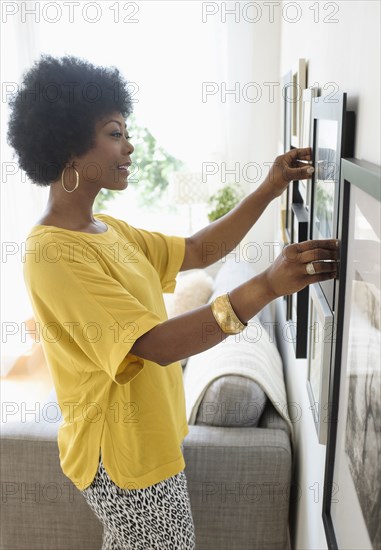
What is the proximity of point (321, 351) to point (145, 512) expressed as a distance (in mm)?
609

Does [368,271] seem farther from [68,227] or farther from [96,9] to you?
[96,9]

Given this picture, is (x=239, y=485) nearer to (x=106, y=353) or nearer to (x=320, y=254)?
(x=106, y=353)

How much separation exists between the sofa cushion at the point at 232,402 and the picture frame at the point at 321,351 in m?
0.65

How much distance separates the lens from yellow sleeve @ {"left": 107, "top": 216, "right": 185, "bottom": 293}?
156 cm

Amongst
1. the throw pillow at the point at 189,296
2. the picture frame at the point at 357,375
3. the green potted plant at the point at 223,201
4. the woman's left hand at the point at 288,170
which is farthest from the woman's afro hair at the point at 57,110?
the green potted plant at the point at 223,201

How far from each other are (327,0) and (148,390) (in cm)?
82

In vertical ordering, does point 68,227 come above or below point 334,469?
above

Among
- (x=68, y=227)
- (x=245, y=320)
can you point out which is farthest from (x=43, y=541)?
(x=245, y=320)

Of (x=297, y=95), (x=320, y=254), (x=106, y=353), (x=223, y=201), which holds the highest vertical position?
(x=297, y=95)

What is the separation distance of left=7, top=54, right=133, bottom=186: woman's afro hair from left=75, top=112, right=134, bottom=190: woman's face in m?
0.02

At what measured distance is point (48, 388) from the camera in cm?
362

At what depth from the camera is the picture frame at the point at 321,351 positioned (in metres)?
0.91

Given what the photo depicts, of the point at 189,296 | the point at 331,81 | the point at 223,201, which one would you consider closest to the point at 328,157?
the point at 331,81

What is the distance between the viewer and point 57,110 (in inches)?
51.6
